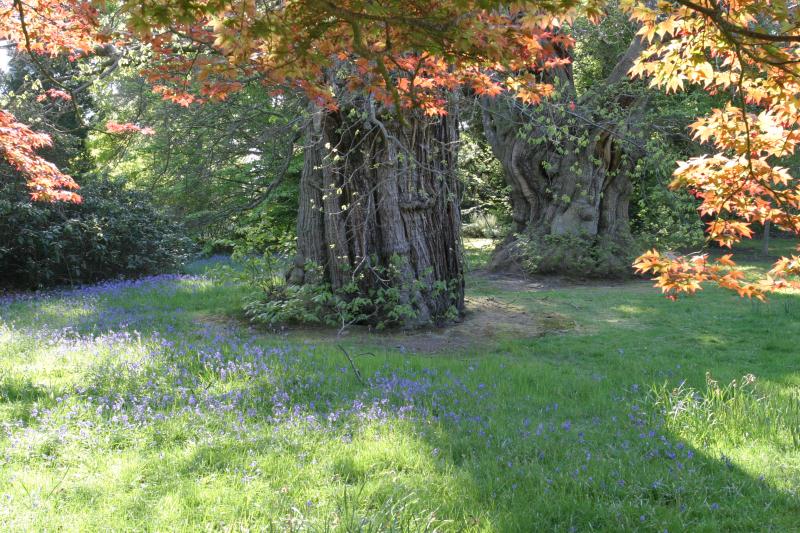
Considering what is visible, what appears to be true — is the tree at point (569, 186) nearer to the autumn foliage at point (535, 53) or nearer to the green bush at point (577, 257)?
the green bush at point (577, 257)

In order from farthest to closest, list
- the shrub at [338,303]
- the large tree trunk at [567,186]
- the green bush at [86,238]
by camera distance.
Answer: the large tree trunk at [567,186]
the green bush at [86,238]
the shrub at [338,303]

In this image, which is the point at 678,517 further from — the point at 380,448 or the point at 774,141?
the point at 774,141

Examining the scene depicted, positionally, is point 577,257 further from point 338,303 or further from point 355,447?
point 355,447

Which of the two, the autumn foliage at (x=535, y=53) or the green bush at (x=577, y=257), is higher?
the autumn foliage at (x=535, y=53)

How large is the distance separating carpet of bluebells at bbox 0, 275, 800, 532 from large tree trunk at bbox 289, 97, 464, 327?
227 cm

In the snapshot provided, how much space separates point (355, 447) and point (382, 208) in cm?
489

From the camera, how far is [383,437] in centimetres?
405

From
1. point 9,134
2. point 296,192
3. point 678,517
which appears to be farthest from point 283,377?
point 296,192

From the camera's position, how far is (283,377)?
536cm

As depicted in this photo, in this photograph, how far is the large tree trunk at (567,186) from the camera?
14.6m

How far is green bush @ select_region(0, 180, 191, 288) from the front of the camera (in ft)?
39.4

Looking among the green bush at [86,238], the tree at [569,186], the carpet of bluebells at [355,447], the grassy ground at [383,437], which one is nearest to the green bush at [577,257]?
the tree at [569,186]

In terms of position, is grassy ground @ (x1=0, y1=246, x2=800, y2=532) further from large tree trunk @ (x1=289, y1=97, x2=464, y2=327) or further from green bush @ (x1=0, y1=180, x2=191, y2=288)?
green bush @ (x1=0, y1=180, x2=191, y2=288)

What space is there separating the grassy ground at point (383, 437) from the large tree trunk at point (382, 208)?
1529 mm
